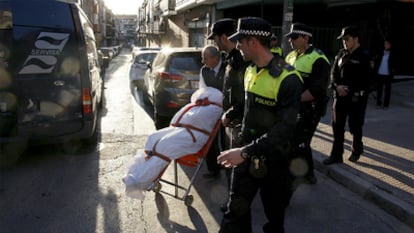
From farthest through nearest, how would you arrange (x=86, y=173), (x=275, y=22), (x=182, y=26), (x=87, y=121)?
(x=182, y=26)
(x=275, y=22)
(x=87, y=121)
(x=86, y=173)

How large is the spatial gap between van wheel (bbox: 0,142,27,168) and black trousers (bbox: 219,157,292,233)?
12.2ft

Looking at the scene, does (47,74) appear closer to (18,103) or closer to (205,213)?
(18,103)

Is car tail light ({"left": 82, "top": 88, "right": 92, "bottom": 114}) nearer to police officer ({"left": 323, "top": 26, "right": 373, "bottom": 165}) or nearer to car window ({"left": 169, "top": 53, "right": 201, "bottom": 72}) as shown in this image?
car window ({"left": 169, "top": 53, "right": 201, "bottom": 72})

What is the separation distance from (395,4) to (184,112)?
420 inches

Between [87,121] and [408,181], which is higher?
[87,121]

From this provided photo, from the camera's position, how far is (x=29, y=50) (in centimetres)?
487

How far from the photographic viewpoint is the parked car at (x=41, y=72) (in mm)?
4852

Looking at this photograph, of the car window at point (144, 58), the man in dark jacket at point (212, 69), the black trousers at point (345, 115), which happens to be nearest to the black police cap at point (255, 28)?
the man in dark jacket at point (212, 69)

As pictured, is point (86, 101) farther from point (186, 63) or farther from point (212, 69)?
point (186, 63)

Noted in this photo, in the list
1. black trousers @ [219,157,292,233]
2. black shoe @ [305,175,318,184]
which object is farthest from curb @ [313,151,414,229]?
black trousers @ [219,157,292,233]

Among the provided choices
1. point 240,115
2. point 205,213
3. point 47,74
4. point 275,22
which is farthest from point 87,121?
point 275,22

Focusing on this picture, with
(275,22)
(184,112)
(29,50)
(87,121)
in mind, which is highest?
(275,22)

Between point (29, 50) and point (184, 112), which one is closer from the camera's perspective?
point (184, 112)

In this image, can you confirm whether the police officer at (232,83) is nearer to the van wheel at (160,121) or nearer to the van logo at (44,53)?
the van logo at (44,53)
